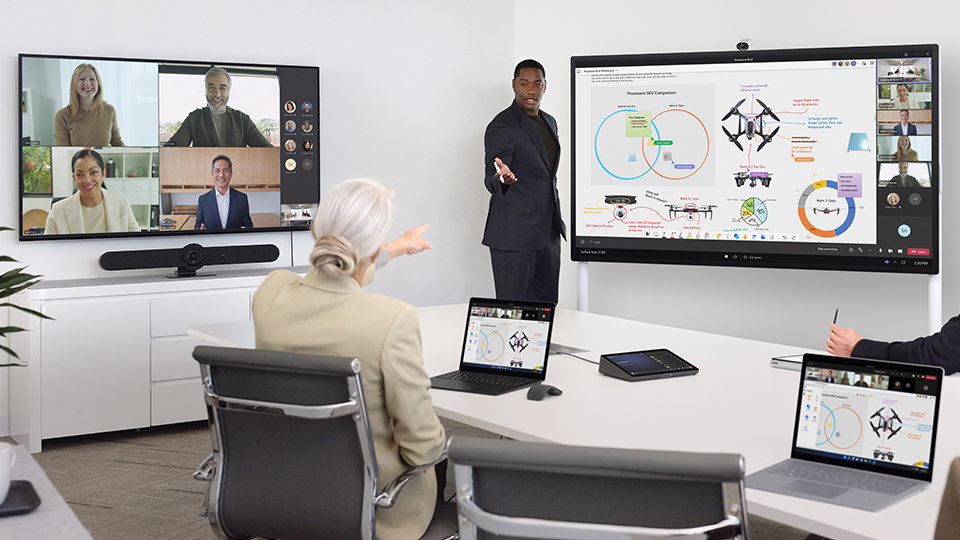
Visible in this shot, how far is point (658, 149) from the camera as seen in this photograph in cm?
529

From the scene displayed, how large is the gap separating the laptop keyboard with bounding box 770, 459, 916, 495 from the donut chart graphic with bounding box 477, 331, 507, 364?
3.57ft

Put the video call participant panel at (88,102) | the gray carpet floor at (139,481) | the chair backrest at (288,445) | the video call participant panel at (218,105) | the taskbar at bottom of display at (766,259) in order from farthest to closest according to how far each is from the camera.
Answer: the video call participant panel at (218,105) < the video call participant panel at (88,102) < the taskbar at bottom of display at (766,259) < the gray carpet floor at (139,481) < the chair backrest at (288,445)

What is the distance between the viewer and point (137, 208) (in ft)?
17.2

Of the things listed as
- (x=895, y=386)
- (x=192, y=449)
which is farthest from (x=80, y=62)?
(x=895, y=386)

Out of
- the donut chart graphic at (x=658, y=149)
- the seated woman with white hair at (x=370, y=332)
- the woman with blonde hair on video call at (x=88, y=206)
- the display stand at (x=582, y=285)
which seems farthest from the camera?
the display stand at (x=582, y=285)

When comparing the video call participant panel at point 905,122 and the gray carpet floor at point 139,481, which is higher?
the video call participant panel at point 905,122

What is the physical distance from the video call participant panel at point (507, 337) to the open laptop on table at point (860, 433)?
0.93m

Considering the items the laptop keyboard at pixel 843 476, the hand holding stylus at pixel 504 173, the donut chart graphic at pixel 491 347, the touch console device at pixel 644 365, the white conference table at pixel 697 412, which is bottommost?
the laptop keyboard at pixel 843 476

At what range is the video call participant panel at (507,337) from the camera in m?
2.93

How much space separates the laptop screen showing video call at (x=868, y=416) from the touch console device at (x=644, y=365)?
76cm

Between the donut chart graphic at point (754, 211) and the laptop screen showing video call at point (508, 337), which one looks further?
the donut chart graphic at point (754, 211)

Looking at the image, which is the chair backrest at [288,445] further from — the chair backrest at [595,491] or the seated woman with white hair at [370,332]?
the chair backrest at [595,491]

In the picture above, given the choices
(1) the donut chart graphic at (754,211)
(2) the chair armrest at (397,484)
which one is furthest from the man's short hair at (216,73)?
(2) the chair armrest at (397,484)

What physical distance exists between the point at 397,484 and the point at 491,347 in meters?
0.86
